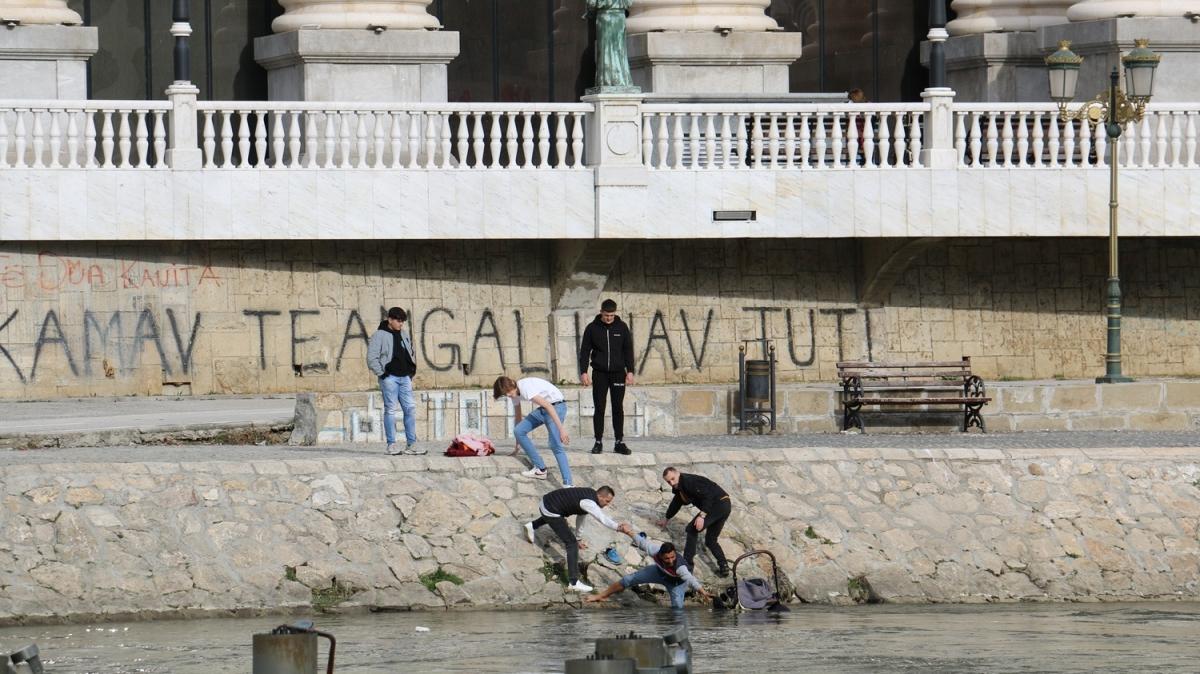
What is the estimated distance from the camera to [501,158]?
31.2m

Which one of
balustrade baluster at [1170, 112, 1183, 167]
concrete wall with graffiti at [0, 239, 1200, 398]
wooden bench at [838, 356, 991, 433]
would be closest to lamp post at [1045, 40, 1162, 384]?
balustrade baluster at [1170, 112, 1183, 167]

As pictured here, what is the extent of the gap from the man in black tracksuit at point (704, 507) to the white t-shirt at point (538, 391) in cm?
116

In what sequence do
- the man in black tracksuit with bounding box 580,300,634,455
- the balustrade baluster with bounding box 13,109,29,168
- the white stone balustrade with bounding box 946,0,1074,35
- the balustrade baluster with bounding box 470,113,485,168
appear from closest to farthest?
1. the man in black tracksuit with bounding box 580,300,634,455
2. the balustrade baluster with bounding box 13,109,29,168
3. the balustrade baluster with bounding box 470,113,485,168
4. the white stone balustrade with bounding box 946,0,1074,35

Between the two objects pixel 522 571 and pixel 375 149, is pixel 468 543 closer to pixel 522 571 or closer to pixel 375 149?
pixel 522 571

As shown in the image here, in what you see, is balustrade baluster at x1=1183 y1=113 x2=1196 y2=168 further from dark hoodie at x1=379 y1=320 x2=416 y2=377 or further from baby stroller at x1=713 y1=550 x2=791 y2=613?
dark hoodie at x1=379 y1=320 x2=416 y2=377

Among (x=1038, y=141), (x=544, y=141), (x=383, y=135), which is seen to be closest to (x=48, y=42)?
(x=383, y=135)

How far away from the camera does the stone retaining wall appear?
1072 inches

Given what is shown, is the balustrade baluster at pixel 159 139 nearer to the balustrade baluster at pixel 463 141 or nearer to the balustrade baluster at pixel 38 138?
the balustrade baluster at pixel 38 138

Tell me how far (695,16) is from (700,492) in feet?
32.1

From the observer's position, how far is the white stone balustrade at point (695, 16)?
31.8 m

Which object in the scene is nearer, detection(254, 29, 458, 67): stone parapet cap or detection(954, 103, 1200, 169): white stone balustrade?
detection(954, 103, 1200, 169): white stone balustrade

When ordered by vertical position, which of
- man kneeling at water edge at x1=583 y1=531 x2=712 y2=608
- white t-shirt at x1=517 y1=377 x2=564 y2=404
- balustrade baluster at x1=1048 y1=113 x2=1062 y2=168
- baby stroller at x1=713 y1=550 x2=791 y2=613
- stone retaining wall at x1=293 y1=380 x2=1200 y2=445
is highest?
balustrade baluster at x1=1048 y1=113 x2=1062 y2=168

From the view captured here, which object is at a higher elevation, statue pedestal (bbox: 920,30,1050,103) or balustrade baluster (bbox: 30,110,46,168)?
statue pedestal (bbox: 920,30,1050,103)

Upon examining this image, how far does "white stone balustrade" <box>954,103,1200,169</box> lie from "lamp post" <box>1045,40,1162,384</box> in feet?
1.81
